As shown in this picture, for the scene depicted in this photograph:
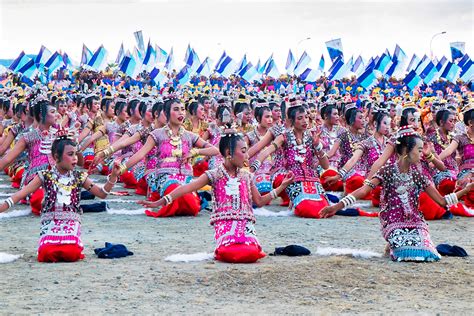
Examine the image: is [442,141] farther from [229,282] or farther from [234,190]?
[229,282]

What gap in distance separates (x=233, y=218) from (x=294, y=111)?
357cm

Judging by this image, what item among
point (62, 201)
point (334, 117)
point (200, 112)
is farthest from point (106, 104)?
point (62, 201)

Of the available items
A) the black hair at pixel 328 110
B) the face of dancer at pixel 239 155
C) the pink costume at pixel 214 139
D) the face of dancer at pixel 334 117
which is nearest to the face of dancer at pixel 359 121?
the face of dancer at pixel 334 117

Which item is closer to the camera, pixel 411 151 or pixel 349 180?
pixel 411 151

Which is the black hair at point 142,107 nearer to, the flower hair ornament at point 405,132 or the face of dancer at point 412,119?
the face of dancer at point 412,119

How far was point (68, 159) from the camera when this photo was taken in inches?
302

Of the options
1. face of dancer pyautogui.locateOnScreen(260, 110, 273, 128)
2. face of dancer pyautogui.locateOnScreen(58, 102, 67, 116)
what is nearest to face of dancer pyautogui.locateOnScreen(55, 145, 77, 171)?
face of dancer pyautogui.locateOnScreen(260, 110, 273, 128)

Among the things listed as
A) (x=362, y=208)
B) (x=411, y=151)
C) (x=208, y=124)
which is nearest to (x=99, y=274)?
(x=411, y=151)

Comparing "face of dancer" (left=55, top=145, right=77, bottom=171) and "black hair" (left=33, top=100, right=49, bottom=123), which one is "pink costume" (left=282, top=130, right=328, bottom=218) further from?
"face of dancer" (left=55, top=145, right=77, bottom=171)

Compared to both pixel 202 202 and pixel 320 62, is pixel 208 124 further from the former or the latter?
pixel 320 62

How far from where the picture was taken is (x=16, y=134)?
12.4 metres

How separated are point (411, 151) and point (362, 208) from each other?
4307mm

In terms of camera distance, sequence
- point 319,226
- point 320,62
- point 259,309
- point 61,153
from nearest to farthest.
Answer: point 259,309 < point 61,153 < point 319,226 < point 320,62

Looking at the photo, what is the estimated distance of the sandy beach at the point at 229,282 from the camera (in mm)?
5918
